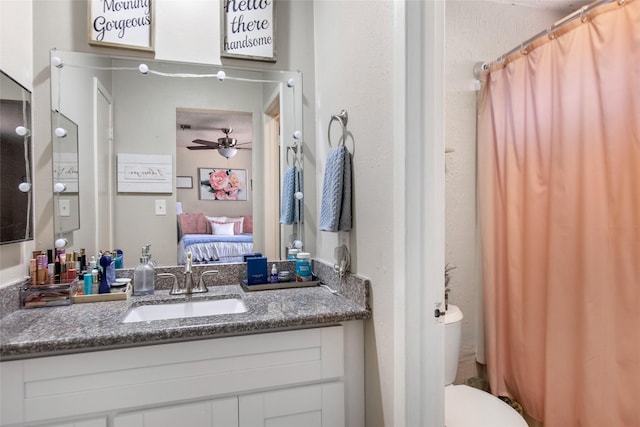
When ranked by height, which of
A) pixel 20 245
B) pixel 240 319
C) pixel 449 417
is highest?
pixel 20 245

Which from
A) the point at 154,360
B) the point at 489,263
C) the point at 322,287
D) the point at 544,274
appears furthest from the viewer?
the point at 489,263

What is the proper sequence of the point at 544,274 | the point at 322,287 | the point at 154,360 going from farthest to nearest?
the point at 544,274 < the point at 322,287 < the point at 154,360

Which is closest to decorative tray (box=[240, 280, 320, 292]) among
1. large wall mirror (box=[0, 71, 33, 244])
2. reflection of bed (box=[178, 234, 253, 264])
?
reflection of bed (box=[178, 234, 253, 264])

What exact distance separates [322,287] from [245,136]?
0.81 metres

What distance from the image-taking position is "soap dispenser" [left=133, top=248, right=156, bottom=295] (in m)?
1.52

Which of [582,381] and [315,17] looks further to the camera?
[315,17]

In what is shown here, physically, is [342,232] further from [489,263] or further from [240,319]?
[489,263]

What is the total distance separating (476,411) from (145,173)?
179cm

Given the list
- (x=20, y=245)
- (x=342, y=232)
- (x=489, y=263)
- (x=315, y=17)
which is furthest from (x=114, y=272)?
(x=489, y=263)

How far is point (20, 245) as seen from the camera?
135 centimetres

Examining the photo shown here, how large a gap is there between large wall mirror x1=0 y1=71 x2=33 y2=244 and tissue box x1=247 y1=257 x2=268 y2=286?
2.79 ft

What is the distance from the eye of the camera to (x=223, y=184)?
171cm

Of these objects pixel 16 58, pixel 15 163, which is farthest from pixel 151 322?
pixel 16 58

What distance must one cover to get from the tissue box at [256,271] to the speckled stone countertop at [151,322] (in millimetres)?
116
